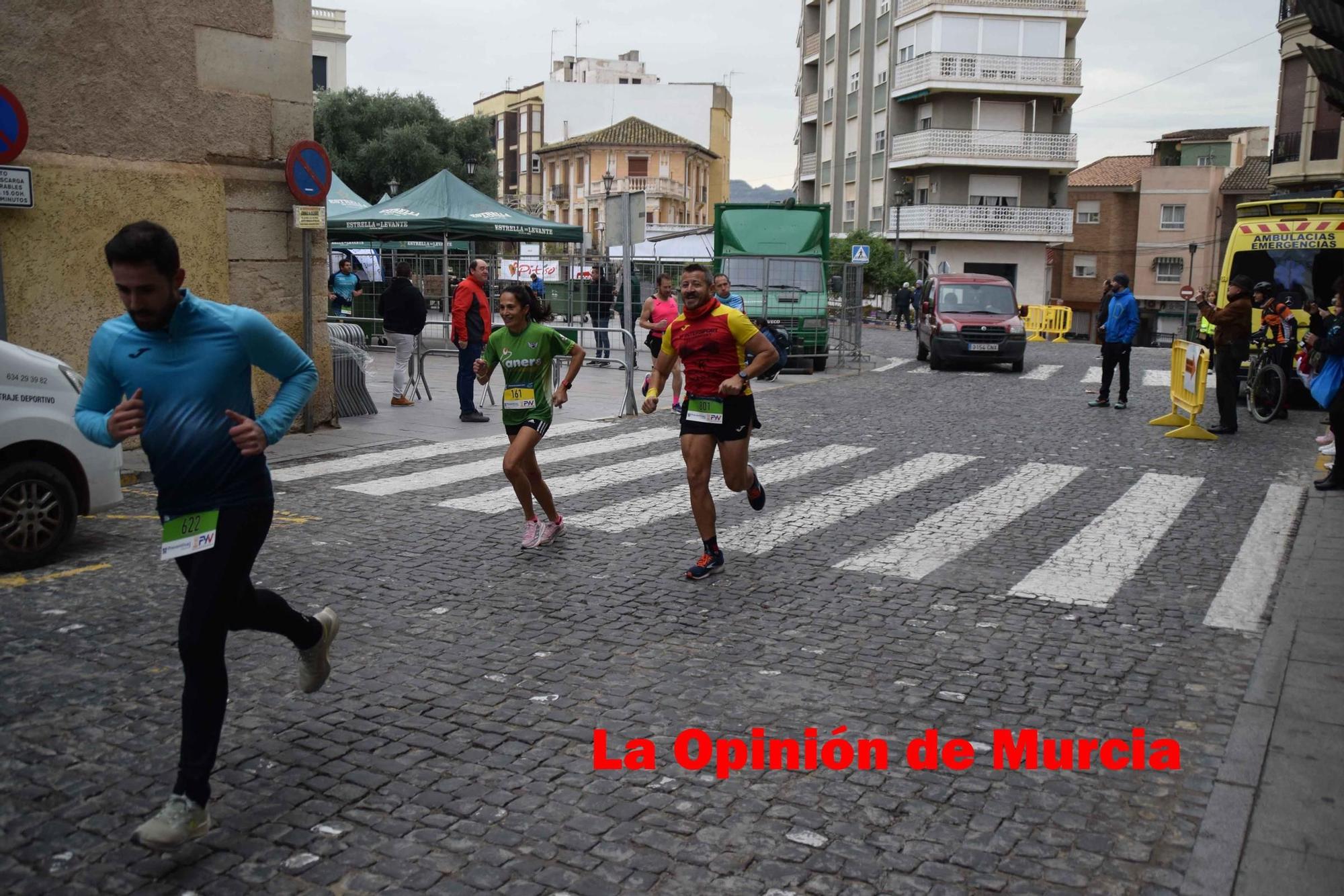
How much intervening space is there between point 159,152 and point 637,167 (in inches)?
3059

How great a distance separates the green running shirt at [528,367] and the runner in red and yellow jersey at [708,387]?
2.76 feet

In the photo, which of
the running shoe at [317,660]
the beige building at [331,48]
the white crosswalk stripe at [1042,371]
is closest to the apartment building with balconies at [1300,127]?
the white crosswalk stripe at [1042,371]

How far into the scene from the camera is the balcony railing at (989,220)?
176ft

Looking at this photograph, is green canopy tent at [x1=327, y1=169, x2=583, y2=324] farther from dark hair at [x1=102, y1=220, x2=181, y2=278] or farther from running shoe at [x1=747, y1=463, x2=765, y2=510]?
dark hair at [x1=102, y1=220, x2=181, y2=278]

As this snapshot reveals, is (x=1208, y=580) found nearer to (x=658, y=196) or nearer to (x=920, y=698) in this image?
(x=920, y=698)

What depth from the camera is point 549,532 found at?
8.06 meters

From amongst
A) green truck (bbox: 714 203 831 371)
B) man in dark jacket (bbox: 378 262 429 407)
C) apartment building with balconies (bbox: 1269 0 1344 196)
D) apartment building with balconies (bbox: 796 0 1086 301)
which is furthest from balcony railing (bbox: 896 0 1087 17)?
man in dark jacket (bbox: 378 262 429 407)

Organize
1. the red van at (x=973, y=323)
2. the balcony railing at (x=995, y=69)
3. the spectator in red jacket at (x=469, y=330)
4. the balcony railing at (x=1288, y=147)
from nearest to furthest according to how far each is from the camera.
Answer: the spectator in red jacket at (x=469, y=330)
the red van at (x=973, y=323)
the balcony railing at (x=1288, y=147)
the balcony railing at (x=995, y=69)

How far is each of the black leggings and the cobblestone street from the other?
0.86 ft

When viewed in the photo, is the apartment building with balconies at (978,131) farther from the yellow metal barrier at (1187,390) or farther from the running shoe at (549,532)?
the running shoe at (549,532)

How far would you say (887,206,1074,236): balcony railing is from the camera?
53.5 m

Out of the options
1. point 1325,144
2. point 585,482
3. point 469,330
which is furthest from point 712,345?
point 1325,144

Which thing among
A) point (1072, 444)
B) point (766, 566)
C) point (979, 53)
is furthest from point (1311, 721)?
point (979, 53)

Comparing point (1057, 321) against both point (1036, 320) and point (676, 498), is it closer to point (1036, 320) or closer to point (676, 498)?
point (1036, 320)
